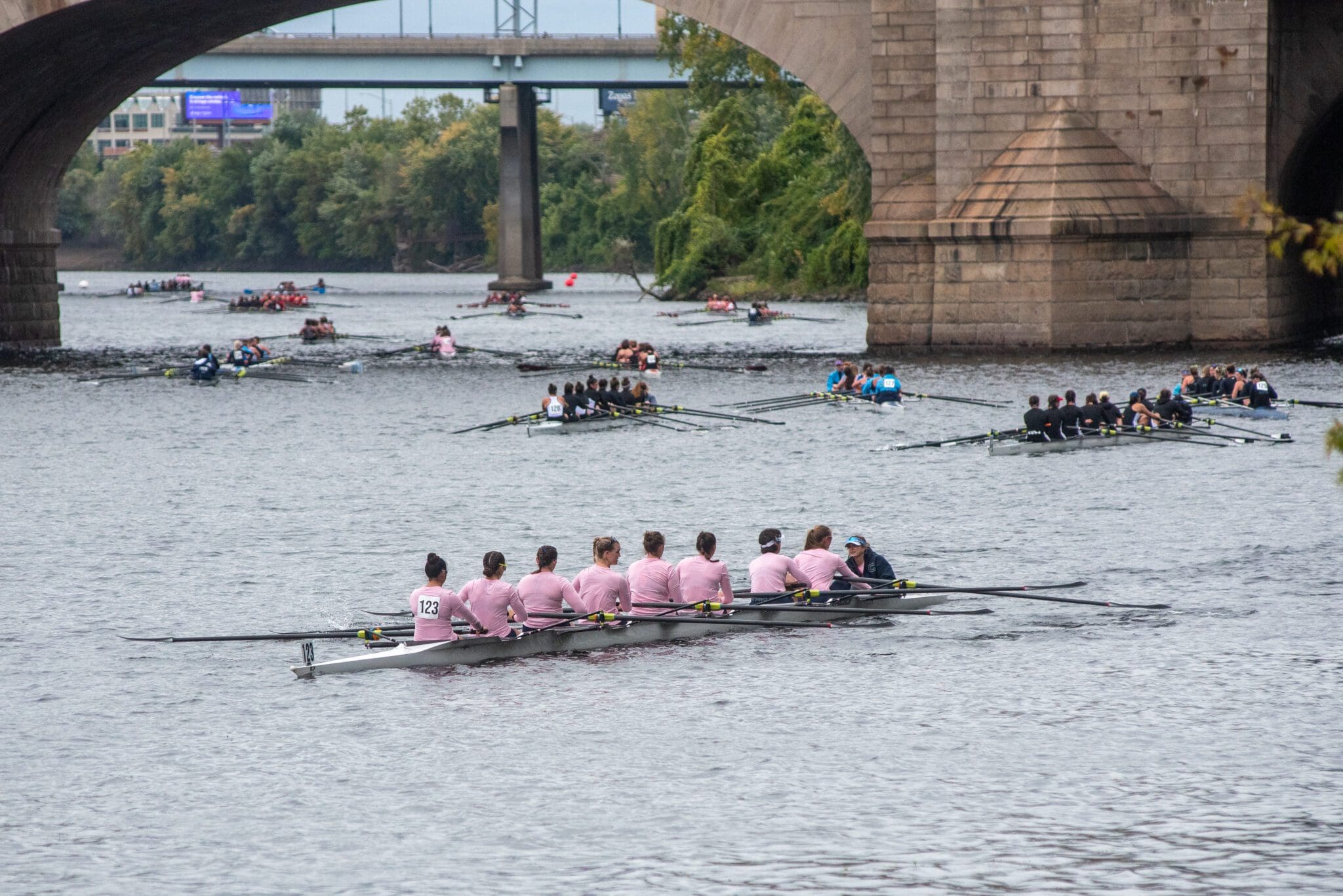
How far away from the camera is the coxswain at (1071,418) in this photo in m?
35.4

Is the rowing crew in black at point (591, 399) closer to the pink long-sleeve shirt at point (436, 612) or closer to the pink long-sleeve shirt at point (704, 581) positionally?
the pink long-sleeve shirt at point (704, 581)

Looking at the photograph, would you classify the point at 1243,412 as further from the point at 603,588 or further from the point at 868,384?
the point at 603,588

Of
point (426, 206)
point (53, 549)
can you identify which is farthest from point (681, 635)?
point (426, 206)

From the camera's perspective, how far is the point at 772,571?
21.1 m

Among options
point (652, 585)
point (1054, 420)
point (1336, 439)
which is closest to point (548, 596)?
point (652, 585)

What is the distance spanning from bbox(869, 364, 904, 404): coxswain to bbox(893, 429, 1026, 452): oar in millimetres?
5324

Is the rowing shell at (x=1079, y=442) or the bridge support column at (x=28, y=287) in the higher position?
Answer: the bridge support column at (x=28, y=287)

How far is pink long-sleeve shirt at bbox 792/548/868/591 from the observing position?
834 inches

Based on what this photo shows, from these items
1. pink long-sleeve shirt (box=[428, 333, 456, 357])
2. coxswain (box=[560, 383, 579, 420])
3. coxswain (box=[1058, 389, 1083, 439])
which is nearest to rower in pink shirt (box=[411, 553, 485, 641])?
coxswain (box=[1058, 389, 1083, 439])

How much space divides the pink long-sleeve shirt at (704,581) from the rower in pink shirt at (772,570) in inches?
21.8

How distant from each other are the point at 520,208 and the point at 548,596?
9393 cm

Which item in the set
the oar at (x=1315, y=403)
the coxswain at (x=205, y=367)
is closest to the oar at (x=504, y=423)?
the coxswain at (x=205, y=367)

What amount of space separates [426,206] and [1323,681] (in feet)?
494

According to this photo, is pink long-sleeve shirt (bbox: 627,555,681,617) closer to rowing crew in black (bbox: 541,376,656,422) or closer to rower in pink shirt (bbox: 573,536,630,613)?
rower in pink shirt (bbox: 573,536,630,613)
